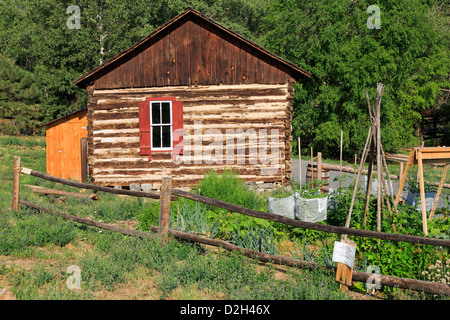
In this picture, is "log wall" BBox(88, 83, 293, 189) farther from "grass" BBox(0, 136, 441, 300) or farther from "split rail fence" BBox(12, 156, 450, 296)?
"split rail fence" BBox(12, 156, 450, 296)

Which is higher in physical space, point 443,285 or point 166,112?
point 166,112

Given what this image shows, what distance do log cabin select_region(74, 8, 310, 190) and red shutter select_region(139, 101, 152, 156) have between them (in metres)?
0.03

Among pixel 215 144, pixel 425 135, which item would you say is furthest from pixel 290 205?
pixel 425 135

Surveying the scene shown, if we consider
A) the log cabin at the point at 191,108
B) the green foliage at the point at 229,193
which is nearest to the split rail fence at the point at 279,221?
the green foliage at the point at 229,193

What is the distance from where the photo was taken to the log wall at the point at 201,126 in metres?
12.8

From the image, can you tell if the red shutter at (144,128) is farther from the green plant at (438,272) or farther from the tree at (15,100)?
the tree at (15,100)

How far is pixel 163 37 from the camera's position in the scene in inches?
494

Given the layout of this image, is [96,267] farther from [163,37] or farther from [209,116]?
[163,37]

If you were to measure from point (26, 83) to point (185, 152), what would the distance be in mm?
20029

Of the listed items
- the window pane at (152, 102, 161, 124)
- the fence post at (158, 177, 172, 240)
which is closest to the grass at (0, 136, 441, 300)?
the fence post at (158, 177, 172, 240)

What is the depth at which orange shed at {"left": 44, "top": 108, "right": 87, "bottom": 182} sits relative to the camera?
50.3ft

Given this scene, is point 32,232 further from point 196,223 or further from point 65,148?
point 65,148

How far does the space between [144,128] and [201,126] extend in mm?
1780

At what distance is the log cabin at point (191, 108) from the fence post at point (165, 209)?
587cm
